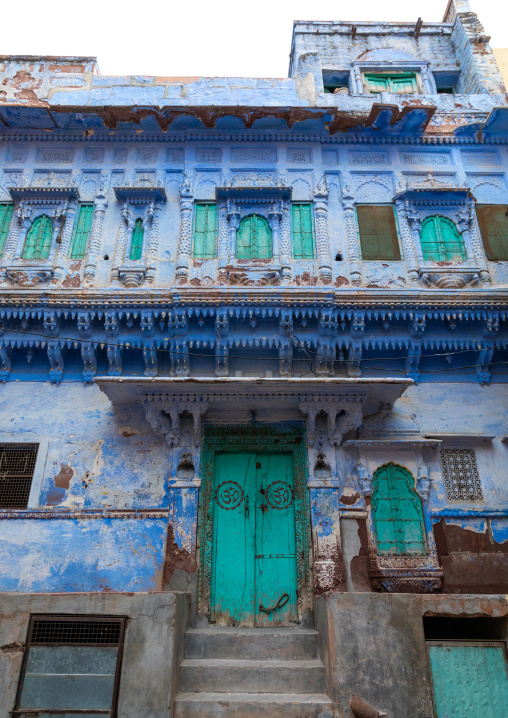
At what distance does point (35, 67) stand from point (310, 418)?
8.97m

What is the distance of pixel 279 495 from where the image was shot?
791 centimetres

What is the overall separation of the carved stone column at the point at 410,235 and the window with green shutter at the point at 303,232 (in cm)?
156

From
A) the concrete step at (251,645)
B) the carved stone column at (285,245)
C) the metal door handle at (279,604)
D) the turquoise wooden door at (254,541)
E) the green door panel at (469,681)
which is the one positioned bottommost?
the green door panel at (469,681)

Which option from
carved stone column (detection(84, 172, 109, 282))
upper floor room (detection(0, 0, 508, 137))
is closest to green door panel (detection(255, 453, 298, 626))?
carved stone column (detection(84, 172, 109, 282))

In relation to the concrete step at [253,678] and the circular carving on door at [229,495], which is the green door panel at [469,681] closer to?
the concrete step at [253,678]

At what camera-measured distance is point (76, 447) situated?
800 cm

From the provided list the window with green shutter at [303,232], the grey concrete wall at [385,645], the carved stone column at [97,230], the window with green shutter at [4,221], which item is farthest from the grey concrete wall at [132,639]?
the window with green shutter at [4,221]

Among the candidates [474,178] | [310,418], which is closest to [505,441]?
[310,418]

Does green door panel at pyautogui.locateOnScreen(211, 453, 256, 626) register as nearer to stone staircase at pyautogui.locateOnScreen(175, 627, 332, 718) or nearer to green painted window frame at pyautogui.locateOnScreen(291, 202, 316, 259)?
stone staircase at pyautogui.locateOnScreen(175, 627, 332, 718)

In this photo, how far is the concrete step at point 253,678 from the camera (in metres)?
5.60

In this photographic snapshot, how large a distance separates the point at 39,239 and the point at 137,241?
1.67 meters

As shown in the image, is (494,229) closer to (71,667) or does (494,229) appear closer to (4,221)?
(4,221)

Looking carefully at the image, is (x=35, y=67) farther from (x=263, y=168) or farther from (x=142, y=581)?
(x=142, y=581)

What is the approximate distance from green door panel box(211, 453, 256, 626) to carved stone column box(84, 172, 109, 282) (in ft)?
12.2
